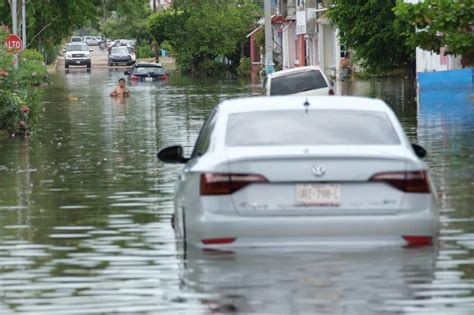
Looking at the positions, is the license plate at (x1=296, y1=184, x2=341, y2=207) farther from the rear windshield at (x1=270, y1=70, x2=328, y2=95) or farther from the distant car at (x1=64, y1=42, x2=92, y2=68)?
the distant car at (x1=64, y1=42, x2=92, y2=68)

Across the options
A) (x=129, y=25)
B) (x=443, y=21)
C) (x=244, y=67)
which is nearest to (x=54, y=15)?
(x=244, y=67)

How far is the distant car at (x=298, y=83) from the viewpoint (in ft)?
109

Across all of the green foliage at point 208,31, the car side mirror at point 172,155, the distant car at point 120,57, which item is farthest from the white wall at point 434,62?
the distant car at point 120,57

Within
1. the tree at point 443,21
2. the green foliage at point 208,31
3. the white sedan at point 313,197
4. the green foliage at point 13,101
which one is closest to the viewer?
the white sedan at point 313,197

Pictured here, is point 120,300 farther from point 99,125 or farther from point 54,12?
point 54,12

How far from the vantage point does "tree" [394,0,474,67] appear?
104 feet

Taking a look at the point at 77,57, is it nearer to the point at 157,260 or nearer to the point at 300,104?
the point at 157,260

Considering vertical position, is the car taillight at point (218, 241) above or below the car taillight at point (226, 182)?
below

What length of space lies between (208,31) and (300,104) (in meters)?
85.4

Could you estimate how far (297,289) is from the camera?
34.3 ft

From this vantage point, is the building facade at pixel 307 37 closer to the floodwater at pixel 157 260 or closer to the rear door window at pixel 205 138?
the floodwater at pixel 157 260

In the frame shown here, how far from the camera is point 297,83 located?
109 feet

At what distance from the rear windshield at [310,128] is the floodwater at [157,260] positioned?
85cm

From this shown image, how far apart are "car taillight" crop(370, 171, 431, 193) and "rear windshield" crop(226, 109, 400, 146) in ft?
1.41
